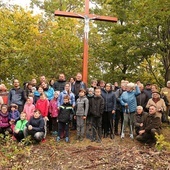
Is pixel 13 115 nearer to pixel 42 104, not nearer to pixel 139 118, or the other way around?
pixel 42 104

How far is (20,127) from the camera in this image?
8789mm

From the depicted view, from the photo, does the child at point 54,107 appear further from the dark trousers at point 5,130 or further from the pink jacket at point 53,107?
the dark trousers at point 5,130

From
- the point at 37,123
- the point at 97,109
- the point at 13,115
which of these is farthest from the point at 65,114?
the point at 13,115

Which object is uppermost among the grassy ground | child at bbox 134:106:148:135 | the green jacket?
child at bbox 134:106:148:135

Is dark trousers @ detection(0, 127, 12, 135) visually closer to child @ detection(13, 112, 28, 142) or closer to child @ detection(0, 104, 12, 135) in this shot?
child @ detection(0, 104, 12, 135)

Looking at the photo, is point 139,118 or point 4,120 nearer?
point 139,118

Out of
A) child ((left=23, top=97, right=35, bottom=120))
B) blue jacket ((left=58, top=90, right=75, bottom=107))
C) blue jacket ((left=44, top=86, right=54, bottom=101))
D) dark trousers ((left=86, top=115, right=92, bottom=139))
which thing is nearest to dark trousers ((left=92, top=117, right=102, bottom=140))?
dark trousers ((left=86, top=115, right=92, bottom=139))

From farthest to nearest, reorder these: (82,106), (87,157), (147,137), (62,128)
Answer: (62,128)
(82,106)
(147,137)
(87,157)

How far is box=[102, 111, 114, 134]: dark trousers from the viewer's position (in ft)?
30.4

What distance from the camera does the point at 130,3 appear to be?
1334cm

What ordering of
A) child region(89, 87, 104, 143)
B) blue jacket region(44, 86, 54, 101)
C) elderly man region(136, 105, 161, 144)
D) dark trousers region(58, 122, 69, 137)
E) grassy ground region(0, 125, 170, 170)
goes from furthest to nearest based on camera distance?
blue jacket region(44, 86, 54, 101) → dark trousers region(58, 122, 69, 137) → child region(89, 87, 104, 143) → elderly man region(136, 105, 161, 144) → grassy ground region(0, 125, 170, 170)

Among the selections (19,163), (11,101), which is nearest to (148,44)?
(11,101)

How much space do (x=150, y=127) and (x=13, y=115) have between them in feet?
13.8

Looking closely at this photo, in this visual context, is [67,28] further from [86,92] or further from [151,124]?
[151,124]
